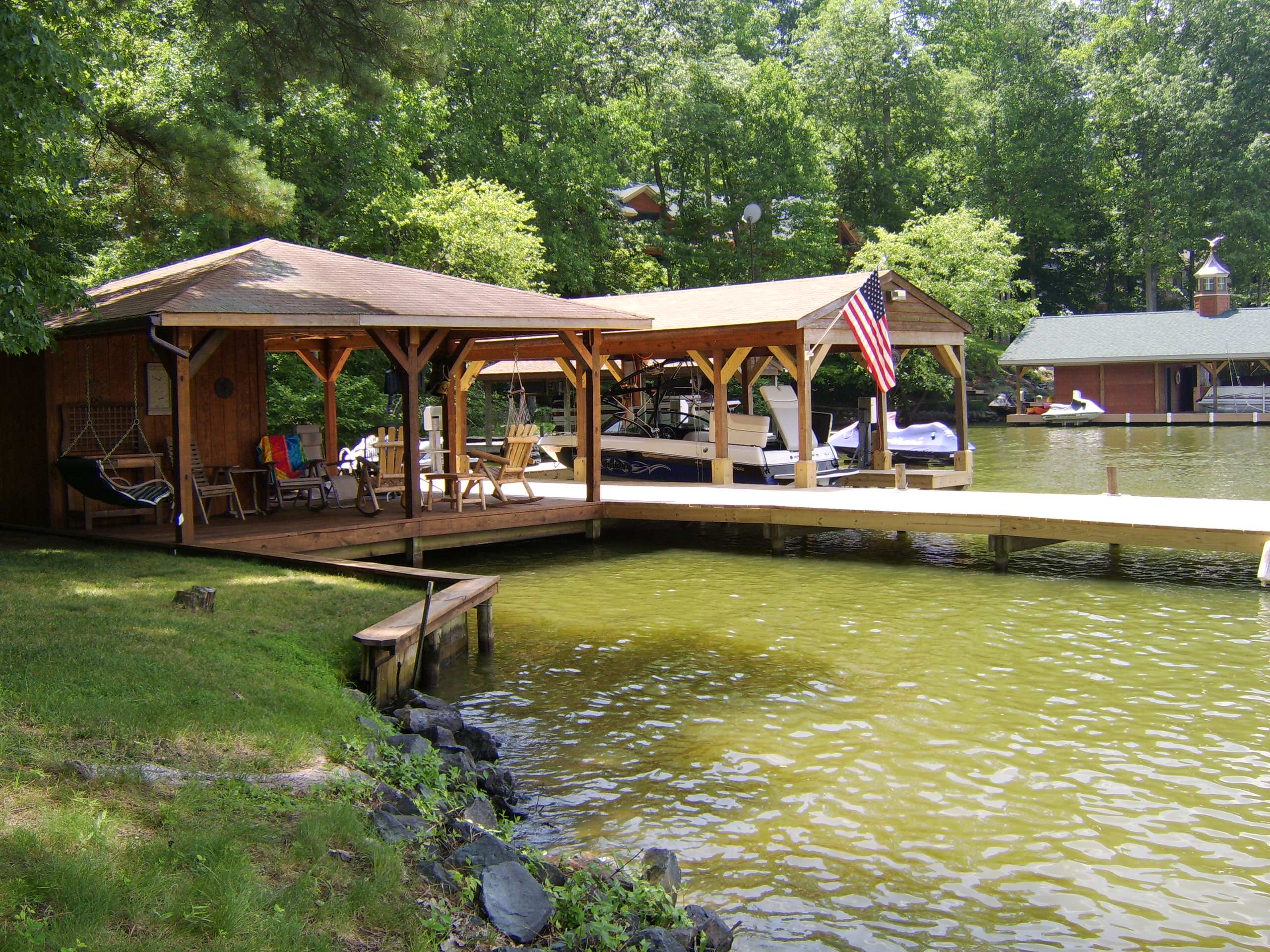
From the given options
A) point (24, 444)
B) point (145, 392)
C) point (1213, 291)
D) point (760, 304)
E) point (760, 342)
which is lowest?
point (24, 444)

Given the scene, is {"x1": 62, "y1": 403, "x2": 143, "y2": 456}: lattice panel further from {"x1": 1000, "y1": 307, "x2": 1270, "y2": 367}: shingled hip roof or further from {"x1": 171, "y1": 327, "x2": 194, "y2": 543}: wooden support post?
{"x1": 1000, "y1": 307, "x2": 1270, "y2": 367}: shingled hip roof

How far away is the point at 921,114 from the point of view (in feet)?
159

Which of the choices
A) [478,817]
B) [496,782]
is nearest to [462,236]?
[496,782]

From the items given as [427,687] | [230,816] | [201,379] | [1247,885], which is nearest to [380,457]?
[201,379]

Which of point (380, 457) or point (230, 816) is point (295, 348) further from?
point (230, 816)

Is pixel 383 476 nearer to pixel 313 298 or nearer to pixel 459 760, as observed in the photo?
pixel 313 298

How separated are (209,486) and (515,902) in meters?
9.99

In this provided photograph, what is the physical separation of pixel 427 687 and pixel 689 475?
34.8ft

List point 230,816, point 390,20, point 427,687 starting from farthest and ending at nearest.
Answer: point 390,20
point 427,687
point 230,816

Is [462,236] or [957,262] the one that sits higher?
[957,262]

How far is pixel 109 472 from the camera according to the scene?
12.4m

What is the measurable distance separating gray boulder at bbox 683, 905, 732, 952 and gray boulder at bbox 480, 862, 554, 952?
25 cm

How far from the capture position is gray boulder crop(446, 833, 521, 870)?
14.0 ft

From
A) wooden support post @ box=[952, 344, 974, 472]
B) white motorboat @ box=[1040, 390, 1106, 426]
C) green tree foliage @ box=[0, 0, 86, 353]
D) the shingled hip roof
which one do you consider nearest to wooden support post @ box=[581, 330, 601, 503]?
green tree foliage @ box=[0, 0, 86, 353]
